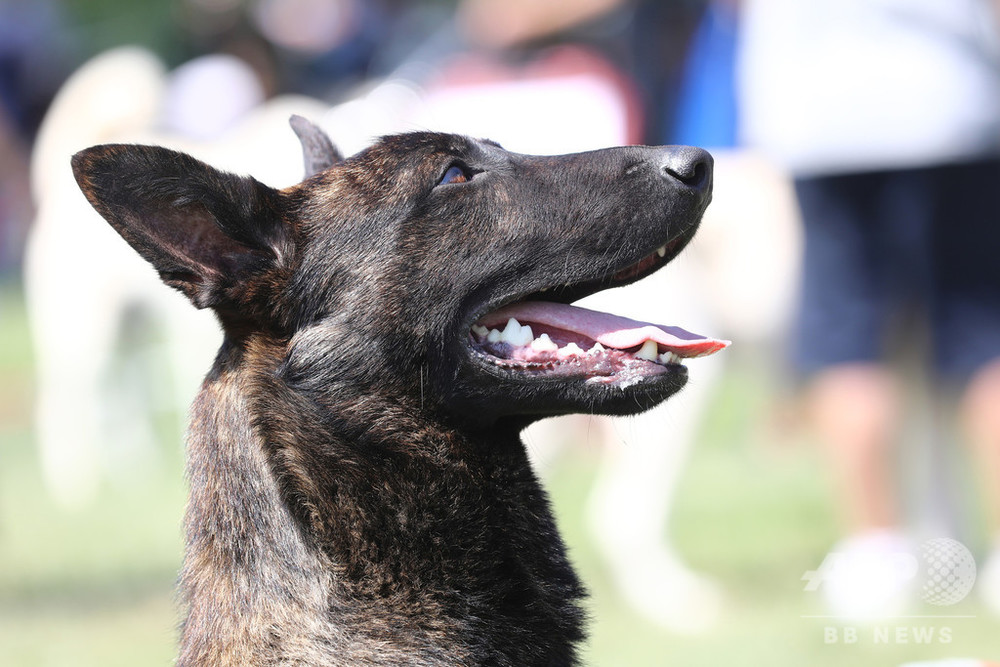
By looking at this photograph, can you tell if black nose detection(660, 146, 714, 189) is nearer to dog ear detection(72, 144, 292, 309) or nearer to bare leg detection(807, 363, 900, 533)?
dog ear detection(72, 144, 292, 309)

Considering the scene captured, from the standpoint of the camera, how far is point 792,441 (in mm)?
8211

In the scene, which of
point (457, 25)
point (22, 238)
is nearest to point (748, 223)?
point (457, 25)

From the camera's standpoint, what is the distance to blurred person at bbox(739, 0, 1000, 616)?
4.89 m

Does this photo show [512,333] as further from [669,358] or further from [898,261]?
[898,261]

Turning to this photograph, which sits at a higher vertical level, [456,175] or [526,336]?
[456,175]

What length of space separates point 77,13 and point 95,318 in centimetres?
1835

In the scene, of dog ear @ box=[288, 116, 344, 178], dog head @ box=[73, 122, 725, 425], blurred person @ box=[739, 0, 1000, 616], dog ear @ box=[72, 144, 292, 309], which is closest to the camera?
dog ear @ box=[72, 144, 292, 309]

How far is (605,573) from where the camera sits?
19.2ft

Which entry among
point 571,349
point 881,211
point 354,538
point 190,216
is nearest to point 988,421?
point 881,211

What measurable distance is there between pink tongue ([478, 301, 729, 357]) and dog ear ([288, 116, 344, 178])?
2.65ft

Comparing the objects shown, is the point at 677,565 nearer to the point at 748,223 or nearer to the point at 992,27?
the point at 748,223

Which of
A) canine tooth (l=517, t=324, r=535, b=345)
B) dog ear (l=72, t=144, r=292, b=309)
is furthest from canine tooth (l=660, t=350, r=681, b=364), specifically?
dog ear (l=72, t=144, r=292, b=309)

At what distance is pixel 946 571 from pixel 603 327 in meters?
3.26

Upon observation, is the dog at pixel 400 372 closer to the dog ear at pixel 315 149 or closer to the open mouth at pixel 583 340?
the open mouth at pixel 583 340
